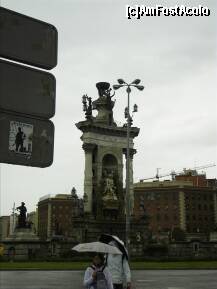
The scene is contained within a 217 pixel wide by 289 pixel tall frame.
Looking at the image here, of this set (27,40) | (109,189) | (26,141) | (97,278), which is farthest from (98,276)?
(109,189)

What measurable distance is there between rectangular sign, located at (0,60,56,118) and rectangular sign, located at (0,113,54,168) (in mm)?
64

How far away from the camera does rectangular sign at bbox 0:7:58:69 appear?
325cm

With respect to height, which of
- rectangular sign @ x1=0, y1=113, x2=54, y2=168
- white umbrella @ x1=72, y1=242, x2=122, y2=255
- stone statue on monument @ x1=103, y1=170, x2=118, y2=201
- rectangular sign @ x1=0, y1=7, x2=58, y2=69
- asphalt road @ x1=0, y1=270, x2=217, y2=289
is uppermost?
stone statue on monument @ x1=103, y1=170, x2=118, y2=201

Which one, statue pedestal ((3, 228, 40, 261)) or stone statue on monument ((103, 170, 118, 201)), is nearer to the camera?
statue pedestal ((3, 228, 40, 261))

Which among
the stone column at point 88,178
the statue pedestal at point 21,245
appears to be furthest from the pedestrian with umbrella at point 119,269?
the stone column at point 88,178

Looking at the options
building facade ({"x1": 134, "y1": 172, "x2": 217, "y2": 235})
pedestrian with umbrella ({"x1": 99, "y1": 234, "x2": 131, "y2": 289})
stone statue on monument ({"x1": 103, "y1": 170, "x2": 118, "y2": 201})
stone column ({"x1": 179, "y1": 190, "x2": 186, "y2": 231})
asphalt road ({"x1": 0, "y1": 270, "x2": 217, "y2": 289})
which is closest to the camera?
pedestrian with umbrella ({"x1": 99, "y1": 234, "x2": 131, "y2": 289})

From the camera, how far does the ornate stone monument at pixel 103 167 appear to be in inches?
2630

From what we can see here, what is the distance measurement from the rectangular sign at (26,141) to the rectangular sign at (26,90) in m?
0.06

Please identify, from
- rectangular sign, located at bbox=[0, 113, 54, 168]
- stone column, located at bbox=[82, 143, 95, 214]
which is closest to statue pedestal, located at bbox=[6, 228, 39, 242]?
stone column, located at bbox=[82, 143, 95, 214]

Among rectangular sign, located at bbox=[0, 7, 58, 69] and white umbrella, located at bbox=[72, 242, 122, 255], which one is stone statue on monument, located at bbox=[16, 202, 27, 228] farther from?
rectangular sign, located at bbox=[0, 7, 58, 69]

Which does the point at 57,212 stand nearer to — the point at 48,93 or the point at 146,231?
the point at 146,231

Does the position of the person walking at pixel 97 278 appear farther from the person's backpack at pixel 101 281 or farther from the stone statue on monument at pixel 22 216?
the stone statue on monument at pixel 22 216

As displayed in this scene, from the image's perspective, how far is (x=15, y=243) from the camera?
56.1 m

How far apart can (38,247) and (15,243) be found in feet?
9.51
